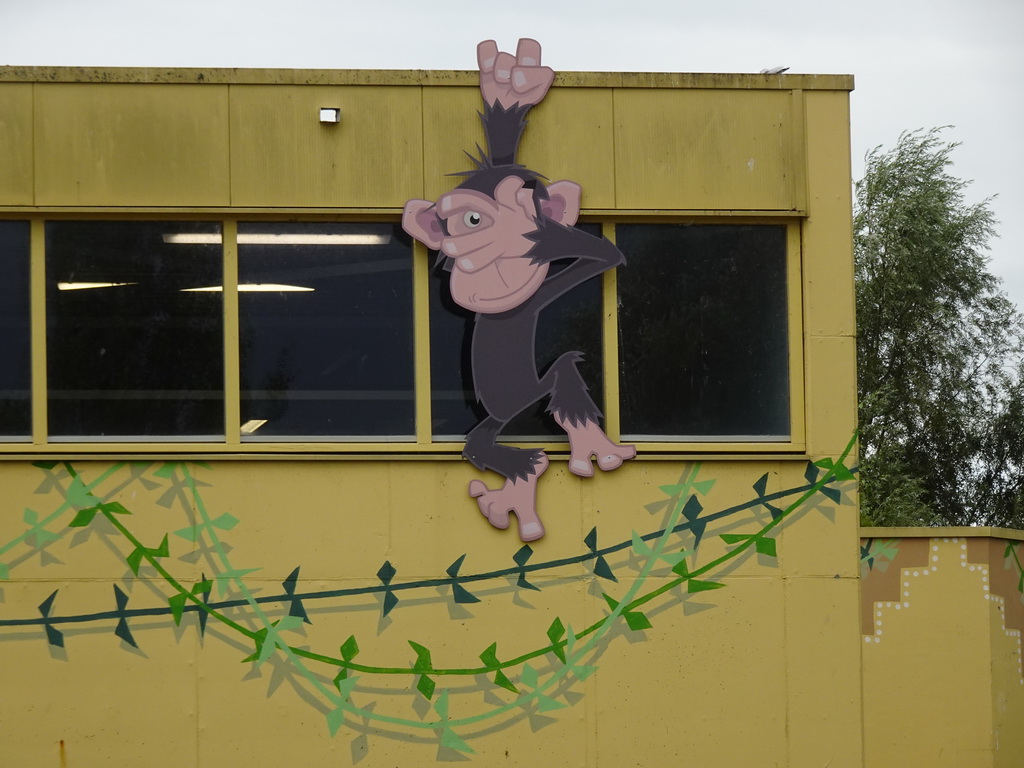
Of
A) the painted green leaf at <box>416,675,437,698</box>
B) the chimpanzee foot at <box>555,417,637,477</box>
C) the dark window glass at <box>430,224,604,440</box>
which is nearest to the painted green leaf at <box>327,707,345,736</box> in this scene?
the painted green leaf at <box>416,675,437,698</box>

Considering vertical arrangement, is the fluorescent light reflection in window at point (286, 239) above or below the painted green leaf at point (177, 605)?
above

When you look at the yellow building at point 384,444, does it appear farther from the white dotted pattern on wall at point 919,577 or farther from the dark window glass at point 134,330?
the white dotted pattern on wall at point 919,577

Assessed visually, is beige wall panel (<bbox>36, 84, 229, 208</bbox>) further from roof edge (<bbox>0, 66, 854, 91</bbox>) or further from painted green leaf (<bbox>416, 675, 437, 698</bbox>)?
painted green leaf (<bbox>416, 675, 437, 698</bbox>)

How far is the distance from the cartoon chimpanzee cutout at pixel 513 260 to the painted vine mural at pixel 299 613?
803 millimetres

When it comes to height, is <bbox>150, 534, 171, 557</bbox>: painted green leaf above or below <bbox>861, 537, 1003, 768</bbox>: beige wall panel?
above

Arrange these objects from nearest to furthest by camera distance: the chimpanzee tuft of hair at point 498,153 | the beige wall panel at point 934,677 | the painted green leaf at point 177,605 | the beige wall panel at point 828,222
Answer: the painted green leaf at point 177,605
the chimpanzee tuft of hair at point 498,153
the beige wall panel at point 828,222
the beige wall panel at point 934,677

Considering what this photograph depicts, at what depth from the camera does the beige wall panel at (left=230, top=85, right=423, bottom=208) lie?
8.55 meters

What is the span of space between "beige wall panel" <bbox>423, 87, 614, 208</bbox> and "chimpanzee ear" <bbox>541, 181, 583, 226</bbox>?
9 cm

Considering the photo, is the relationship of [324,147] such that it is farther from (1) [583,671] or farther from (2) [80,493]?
(1) [583,671]

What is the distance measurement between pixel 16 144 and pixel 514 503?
4.15m

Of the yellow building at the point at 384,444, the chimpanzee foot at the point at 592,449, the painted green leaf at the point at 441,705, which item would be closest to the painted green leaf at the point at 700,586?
the yellow building at the point at 384,444

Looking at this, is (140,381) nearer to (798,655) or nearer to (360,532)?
(360,532)

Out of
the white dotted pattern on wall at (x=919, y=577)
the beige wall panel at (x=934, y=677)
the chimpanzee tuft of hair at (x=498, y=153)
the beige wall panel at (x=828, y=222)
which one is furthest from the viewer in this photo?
the white dotted pattern on wall at (x=919, y=577)

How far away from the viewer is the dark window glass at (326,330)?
8531 mm
